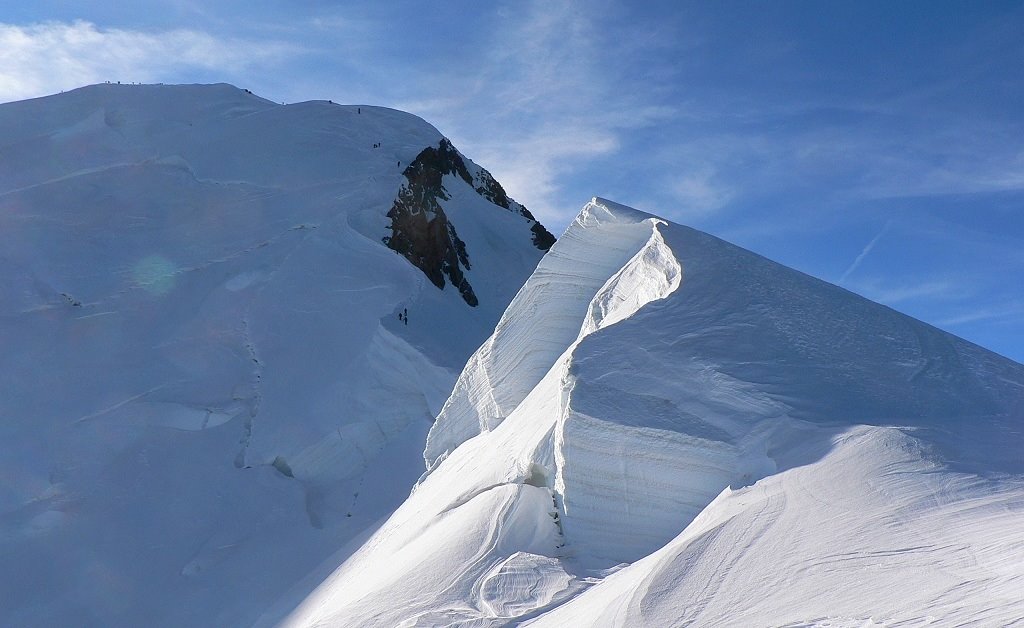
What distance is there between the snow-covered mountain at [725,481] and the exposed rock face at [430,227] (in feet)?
35.5

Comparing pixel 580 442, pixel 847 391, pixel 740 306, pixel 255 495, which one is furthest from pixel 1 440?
pixel 847 391

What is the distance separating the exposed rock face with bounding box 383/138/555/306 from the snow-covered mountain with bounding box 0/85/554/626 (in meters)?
0.08

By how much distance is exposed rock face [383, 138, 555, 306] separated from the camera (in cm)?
2061

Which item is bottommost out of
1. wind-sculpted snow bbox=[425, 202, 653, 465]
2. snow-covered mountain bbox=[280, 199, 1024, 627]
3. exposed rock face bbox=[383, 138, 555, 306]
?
snow-covered mountain bbox=[280, 199, 1024, 627]

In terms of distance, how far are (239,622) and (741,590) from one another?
7196 millimetres

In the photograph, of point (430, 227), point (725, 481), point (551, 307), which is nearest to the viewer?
point (725, 481)

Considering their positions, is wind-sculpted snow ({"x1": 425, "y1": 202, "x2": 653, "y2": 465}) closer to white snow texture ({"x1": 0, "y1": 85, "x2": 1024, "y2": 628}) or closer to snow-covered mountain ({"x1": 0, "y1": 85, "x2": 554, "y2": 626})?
white snow texture ({"x1": 0, "y1": 85, "x2": 1024, "y2": 628})

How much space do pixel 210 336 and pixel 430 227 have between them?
696 cm

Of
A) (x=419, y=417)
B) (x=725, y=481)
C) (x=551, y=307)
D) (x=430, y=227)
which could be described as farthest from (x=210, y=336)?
(x=725, y=481)

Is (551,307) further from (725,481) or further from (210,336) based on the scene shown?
(210,336)

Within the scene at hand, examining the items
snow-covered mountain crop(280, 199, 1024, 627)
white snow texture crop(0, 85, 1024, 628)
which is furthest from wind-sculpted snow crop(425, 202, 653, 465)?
snow-covered mountain crop(280, 199, 1024, 627)

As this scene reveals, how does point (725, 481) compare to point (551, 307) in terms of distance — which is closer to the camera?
point (725, 481)

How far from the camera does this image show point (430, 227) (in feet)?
70.8

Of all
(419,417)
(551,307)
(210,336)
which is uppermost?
(210,336)
